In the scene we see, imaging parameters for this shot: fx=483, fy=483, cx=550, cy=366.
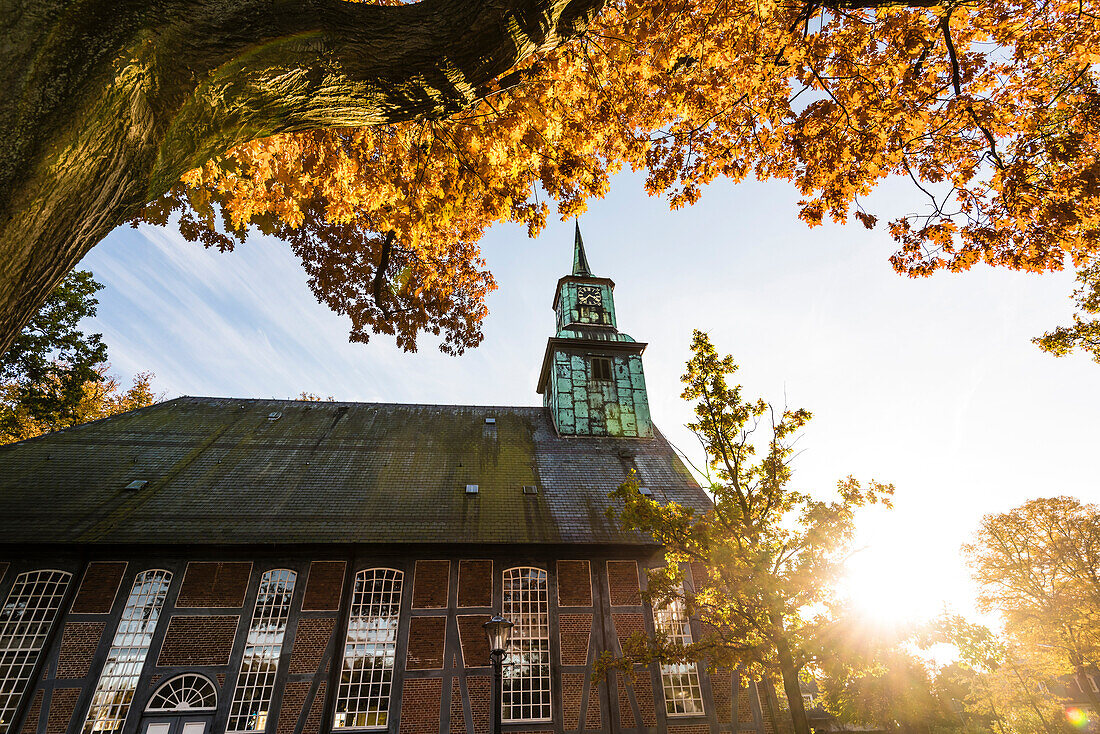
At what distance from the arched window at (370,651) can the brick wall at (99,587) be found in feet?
17.6

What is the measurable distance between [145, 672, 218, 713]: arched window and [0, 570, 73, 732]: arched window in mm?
2715

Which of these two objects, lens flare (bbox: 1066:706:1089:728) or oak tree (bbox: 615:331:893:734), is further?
lens flare (bbox: 1066:706:1089:728)

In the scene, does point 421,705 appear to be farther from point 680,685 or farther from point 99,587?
point 99,587

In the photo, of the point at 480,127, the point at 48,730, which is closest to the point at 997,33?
the point at 480,127

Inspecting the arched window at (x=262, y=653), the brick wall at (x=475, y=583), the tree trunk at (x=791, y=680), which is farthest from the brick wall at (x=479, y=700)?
the tree trunk at (x=791, y=680)

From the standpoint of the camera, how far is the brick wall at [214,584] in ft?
37.2

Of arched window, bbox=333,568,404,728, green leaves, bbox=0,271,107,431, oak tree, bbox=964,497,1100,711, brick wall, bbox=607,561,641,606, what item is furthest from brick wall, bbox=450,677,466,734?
oak tree, bbox=964,497,1100,711

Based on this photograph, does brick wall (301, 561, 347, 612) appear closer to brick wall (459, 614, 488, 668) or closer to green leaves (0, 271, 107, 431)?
brick wall (459, 614, 488, 668)

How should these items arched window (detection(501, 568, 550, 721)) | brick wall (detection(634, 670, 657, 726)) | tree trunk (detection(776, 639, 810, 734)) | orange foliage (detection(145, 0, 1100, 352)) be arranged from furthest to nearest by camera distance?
arched window (detection(501, 568, 550, 721)) < brick wall (detection(634, 670, 657, 726)) < tree trunk (detection(776, 639, 810, 734)) < orange foliage (detection(145, 0, 1100, 352))

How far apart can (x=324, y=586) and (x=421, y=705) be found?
359 cm

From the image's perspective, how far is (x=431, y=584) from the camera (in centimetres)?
1212

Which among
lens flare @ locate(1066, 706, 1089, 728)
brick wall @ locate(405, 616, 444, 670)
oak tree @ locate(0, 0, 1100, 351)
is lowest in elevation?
lens flare @ locate(1066, 706, 1089, 728)

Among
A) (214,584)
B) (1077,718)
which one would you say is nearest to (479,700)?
(214,584)

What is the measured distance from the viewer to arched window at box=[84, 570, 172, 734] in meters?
10.2
